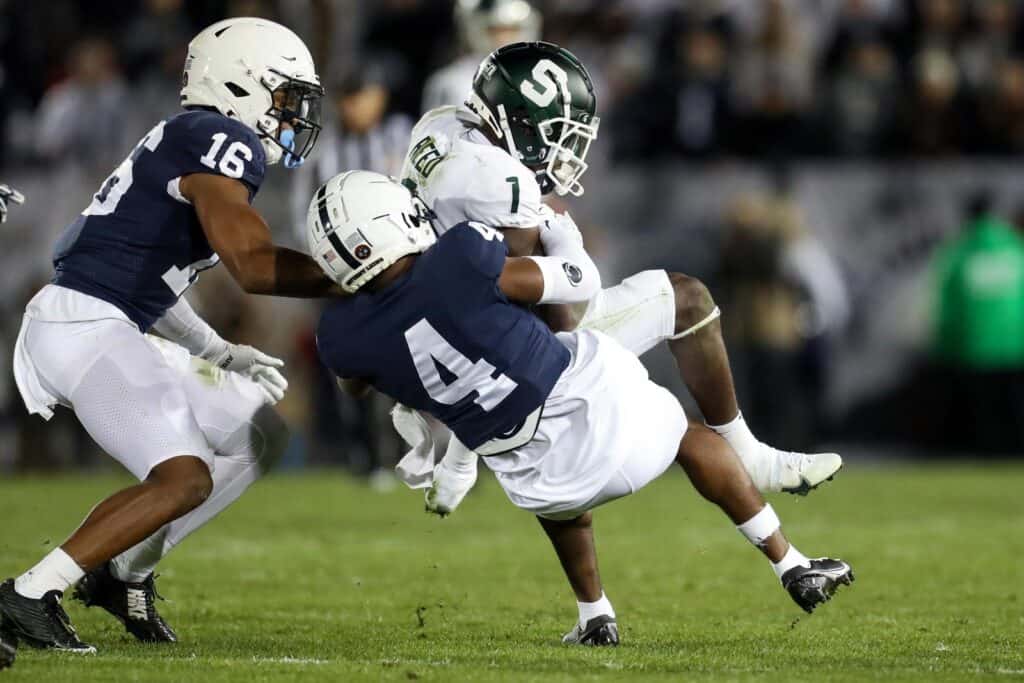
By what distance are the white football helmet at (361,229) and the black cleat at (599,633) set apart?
3.98ft

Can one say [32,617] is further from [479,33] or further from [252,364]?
[479,33]

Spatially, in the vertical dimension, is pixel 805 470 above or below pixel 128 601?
below

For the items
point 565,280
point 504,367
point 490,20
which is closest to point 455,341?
point 504,367

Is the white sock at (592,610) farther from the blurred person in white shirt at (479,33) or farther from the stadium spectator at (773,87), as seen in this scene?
the stadium spectator at (773,87)

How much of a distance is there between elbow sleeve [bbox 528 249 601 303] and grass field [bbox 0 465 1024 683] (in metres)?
0.95

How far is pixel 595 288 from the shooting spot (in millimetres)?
4566

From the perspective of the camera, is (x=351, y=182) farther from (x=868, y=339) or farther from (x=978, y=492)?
(x=868, y=339)

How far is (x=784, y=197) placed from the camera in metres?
11.4

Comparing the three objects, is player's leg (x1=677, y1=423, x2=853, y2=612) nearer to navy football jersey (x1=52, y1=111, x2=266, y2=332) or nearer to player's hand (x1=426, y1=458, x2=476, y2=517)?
player's hand (x1=426, y1=458, x2=476, y2=517)

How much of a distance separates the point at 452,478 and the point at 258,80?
4.06 ft

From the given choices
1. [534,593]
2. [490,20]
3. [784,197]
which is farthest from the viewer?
Result: [784,197]

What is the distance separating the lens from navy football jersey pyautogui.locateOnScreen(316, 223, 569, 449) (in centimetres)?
438

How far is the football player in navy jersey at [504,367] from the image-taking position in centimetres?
438

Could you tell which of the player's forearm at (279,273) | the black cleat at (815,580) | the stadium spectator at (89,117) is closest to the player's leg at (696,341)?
the black cleat at (815,580)
